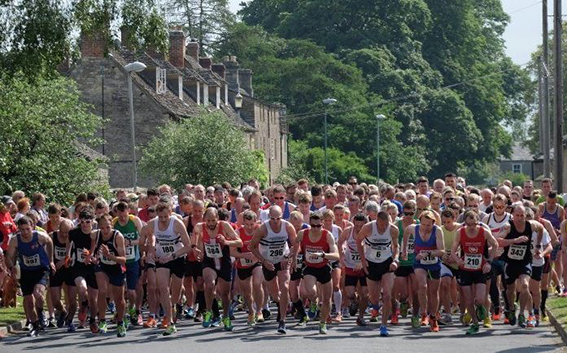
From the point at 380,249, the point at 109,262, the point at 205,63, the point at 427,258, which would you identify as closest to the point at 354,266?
the point at 380,249

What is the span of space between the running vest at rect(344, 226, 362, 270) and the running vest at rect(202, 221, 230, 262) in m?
1.99

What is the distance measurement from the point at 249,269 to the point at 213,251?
586mm

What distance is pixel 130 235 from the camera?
65.2 ft

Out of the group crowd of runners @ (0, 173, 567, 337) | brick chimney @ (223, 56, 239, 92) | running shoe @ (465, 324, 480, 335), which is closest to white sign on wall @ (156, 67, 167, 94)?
brick chimney @ (223, 56, 239, 92)

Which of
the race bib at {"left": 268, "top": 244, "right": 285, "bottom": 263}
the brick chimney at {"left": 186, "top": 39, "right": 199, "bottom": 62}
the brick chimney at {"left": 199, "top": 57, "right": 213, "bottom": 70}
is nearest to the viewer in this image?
the race bib at {"left": 268, "top": 244, "right": 285, "bottom": 263}

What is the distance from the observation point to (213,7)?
107 metres

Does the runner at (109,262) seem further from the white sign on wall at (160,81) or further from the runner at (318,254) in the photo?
the white sign on wall at (160,81)

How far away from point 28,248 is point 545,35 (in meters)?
28.2

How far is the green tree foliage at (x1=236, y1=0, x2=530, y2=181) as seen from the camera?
295 ft

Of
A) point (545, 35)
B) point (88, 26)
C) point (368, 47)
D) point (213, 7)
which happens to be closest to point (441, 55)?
point (368, 47)

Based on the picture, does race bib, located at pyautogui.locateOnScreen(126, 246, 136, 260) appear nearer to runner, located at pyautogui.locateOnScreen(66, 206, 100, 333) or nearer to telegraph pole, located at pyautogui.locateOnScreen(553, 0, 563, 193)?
runner, located at pyautogui.locateOnScreen(66, 206, 100, 333)

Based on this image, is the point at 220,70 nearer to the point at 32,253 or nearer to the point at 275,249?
the point at 32,253

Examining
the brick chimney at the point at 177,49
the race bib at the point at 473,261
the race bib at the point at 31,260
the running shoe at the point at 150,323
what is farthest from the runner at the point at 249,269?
the brick chimney at the point at 177,49

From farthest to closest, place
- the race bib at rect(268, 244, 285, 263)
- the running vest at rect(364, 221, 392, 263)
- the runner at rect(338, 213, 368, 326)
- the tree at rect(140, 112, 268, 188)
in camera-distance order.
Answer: the tree at rect(140, 112, 268, 188), the runner at rect(338, 213, 368, 326), the race bib at rect(268, 244, 285, 263), the running vest at rect(364, 221, 392, 263)
